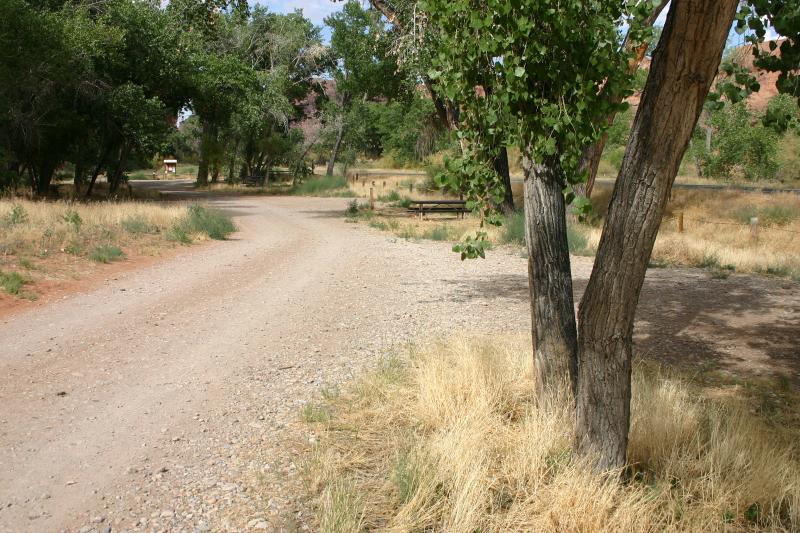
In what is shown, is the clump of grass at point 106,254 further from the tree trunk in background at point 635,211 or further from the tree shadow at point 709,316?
the tree trunk in background at point 635,211

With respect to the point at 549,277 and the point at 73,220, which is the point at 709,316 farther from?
the point at 73,220

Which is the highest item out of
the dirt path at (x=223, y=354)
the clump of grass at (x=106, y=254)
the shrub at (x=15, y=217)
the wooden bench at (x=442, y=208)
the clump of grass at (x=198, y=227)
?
the wooden bench at (x=442, y=208)

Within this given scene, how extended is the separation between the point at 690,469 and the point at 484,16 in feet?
10.1

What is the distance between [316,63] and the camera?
155 feet

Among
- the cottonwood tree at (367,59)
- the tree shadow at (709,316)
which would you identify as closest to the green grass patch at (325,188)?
the cottonwood tree at (367,59)

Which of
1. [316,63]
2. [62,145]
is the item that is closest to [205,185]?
[316,63]

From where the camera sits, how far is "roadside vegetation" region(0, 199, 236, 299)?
10859mm

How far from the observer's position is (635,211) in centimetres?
392

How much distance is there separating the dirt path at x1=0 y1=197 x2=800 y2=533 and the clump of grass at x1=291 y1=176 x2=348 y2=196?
23965mm

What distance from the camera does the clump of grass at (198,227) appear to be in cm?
1584

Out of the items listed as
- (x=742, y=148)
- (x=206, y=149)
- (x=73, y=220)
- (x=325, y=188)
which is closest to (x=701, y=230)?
(x=73, y=220)

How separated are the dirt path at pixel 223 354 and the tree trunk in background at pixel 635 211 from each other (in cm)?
188

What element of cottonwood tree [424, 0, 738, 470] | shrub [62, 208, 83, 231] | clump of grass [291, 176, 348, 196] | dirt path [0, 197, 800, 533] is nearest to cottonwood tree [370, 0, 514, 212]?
cottonwood tree [424, 0, 738, 470]

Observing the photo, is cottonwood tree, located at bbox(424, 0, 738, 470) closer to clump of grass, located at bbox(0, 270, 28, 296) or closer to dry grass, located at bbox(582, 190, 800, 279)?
clump of grass, located at bbox(0, 270, 28, 296)
